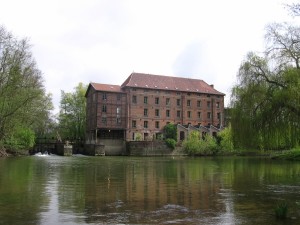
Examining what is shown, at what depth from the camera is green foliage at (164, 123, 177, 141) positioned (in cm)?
7769

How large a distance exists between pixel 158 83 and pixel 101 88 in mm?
12714

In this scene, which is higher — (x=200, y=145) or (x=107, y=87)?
(x=107, y=87)

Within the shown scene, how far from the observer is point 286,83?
19750 mm

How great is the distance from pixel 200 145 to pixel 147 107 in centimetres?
1429

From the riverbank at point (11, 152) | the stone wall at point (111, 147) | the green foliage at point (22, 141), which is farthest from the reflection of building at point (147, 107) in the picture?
the riverbank at point (11, 152)

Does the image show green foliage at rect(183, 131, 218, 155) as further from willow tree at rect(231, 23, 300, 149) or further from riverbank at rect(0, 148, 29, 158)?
willow tree at rect(231, 23, 300, 149)

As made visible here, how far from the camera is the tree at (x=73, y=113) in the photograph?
3585 inches

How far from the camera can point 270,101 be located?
19.8 meters

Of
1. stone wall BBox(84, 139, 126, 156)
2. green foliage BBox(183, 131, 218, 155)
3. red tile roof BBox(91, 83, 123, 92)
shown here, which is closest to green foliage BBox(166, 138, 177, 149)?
green foliage BBox(183, 131, 218, 155)

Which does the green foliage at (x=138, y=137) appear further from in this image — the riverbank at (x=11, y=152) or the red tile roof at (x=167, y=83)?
the riverbank at (x=11, y=152)

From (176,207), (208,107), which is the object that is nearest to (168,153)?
(208,107)

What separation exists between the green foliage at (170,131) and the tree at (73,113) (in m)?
22.0

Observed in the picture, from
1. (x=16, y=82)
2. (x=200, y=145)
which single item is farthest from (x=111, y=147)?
(x=16, y=82)

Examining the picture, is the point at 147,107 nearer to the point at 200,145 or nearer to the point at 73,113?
the point at 200,145
